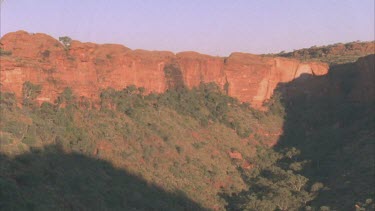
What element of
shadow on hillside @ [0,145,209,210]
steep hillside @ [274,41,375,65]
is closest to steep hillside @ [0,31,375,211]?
shadow on hillside @ [0,145,209,210]

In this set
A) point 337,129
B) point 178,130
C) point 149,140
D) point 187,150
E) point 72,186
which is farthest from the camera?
point 337,129

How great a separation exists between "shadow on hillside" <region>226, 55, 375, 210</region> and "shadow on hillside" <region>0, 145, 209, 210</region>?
20.2 ft

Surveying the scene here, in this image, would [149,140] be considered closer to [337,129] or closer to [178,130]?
[178,130]

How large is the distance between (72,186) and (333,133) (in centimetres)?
2261

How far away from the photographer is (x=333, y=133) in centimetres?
4441

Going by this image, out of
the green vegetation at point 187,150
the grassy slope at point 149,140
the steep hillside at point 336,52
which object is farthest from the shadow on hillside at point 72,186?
the steep hillside at point 336,52

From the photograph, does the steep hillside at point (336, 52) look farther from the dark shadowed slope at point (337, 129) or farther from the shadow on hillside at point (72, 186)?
the shadow on hillside at point (72, 186)

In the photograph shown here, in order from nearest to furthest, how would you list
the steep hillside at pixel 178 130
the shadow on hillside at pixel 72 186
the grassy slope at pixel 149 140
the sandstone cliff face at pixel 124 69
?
the shadow on hillside at pixel 72 186 → the steep hillside at pixel 178 130 → the grassy slope at pixel 149 140 → the sandstone cliff face at pixel 124 69

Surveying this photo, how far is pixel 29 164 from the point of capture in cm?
2680

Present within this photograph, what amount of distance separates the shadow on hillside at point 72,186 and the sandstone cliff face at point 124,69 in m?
6.24

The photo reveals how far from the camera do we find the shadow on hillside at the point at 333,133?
33.7 m

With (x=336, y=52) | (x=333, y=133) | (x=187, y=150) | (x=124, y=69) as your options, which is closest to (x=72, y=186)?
(x=187, y=150)

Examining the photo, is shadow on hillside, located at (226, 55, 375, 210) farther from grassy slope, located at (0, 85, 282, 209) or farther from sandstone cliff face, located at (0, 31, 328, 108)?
grassy slope, located at (0, 85, 282, 209)

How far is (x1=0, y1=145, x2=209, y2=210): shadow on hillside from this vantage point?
24078 millimetres
